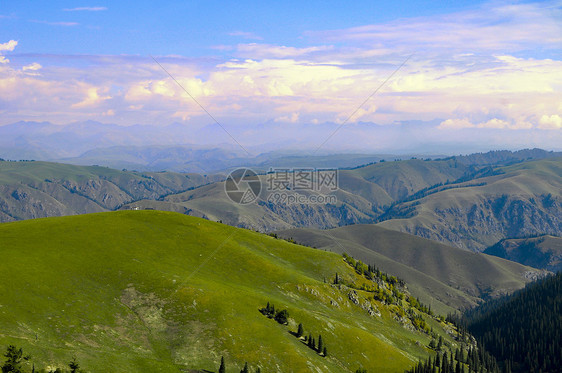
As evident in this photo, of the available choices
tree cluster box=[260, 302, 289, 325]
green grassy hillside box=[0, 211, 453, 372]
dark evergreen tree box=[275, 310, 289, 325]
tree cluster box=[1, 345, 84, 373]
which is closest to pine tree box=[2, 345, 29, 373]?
tree cluster box=[1, 345, 84, 373]

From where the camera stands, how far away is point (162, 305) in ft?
402

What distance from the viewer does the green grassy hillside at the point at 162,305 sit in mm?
97375

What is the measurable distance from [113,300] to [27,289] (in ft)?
71.4

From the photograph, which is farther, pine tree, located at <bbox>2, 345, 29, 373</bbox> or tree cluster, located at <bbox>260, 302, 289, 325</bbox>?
tree cluster, located at <bbox>260, 302, 289, 325</bbox>

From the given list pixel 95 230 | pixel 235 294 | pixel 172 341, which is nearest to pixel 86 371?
pixel 172 341

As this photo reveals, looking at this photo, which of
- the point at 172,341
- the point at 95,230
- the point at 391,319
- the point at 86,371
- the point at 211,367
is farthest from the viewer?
the point at 391,319

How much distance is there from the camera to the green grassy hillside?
97375 millimetres

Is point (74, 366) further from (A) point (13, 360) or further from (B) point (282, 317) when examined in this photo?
(B) point (282, 317)

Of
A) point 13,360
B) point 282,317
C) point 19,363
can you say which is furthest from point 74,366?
point 282,317

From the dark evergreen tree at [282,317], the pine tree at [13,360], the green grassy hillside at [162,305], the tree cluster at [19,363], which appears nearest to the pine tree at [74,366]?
the tree cluster at [19,363]

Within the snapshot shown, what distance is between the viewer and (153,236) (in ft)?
562

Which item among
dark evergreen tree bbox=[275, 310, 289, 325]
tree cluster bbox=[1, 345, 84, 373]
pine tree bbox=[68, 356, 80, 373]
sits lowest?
dark evergreen tree bbox=[275, 310, 289, 325]

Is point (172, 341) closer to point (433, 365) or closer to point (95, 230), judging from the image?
point (95, 230)

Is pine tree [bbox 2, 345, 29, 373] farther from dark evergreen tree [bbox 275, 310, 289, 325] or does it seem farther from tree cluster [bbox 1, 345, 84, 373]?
dark evergreen tree [bbox 275, 310, 289, 325]
